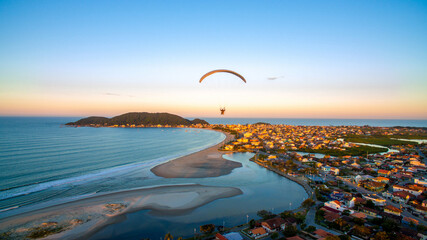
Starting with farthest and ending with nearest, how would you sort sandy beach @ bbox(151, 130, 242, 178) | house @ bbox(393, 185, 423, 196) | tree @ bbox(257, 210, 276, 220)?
sandy beach @ bbox(151, 130, 242, 178)
house @ bbox(393, 185, 423, 196)
tree @ bbox(257, 210, 276, 220)

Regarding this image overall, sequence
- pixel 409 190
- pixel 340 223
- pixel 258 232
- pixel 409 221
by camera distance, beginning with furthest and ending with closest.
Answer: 1. pixel 409 190
2. pixel 409 221
3. pixel 340 223
4. pixel 258 232

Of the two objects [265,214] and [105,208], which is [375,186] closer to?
[265,214]

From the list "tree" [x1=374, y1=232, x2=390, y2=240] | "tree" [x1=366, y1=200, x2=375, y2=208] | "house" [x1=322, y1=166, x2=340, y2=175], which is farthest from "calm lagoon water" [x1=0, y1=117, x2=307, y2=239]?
"house" [x1=322, y1=166, x2=340, y2=175]

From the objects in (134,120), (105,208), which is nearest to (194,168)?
(105,208)

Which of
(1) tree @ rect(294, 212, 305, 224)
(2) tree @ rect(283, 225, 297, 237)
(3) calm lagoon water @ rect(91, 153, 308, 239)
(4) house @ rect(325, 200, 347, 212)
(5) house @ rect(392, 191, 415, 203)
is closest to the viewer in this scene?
(2) tree @ rect(283, 225, 297, 237)

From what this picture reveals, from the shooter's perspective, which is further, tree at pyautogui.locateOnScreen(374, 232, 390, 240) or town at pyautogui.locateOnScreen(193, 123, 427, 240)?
town at pyautogui.locateOnScreen(193, 123, 427, 240)

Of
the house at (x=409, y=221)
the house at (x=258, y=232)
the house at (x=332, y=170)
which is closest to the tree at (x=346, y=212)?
the house at (x=409, y=221)

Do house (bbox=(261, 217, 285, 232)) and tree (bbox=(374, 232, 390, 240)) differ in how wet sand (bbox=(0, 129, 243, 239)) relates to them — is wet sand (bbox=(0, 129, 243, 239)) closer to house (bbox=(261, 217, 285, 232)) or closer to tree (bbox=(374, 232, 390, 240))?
house (bbox=(261, 217, 285, 232))
